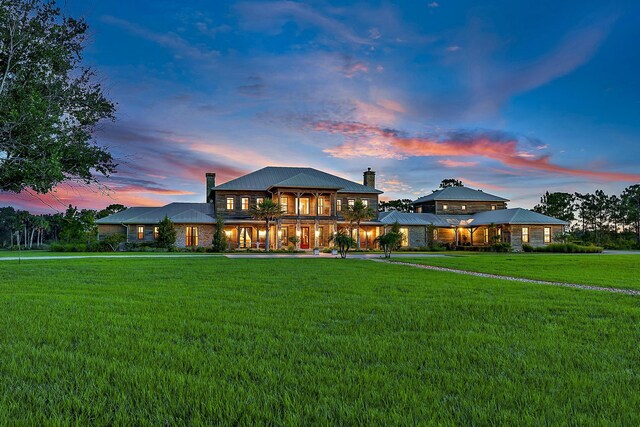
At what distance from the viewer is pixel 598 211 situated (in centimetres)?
6103

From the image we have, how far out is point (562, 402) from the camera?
2.74m

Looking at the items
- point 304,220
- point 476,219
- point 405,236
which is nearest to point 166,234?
point 304,220

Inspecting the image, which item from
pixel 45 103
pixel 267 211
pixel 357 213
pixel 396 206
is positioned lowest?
pixel 357 213

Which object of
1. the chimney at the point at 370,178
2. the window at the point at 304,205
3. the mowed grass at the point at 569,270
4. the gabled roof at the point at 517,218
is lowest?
the mowed grass at the point at 569,270

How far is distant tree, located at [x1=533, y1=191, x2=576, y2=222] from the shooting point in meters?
57.1

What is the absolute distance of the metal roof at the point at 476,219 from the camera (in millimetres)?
41219

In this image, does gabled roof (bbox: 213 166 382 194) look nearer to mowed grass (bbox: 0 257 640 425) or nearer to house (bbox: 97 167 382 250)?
house (bbox: 97 167 382 250)

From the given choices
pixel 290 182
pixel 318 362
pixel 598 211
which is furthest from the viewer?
pixel 598 211

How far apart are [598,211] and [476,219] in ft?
99.2

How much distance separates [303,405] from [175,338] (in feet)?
7.86

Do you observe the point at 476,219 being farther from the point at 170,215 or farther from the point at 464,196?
the point at 170,215

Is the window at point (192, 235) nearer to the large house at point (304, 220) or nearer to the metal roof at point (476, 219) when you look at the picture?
the large house at point (304, 220)

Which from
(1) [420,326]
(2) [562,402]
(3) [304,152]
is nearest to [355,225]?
(3) [304,152]

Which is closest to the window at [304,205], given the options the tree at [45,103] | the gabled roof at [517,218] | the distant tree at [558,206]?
the gabled roof at [517,218]
